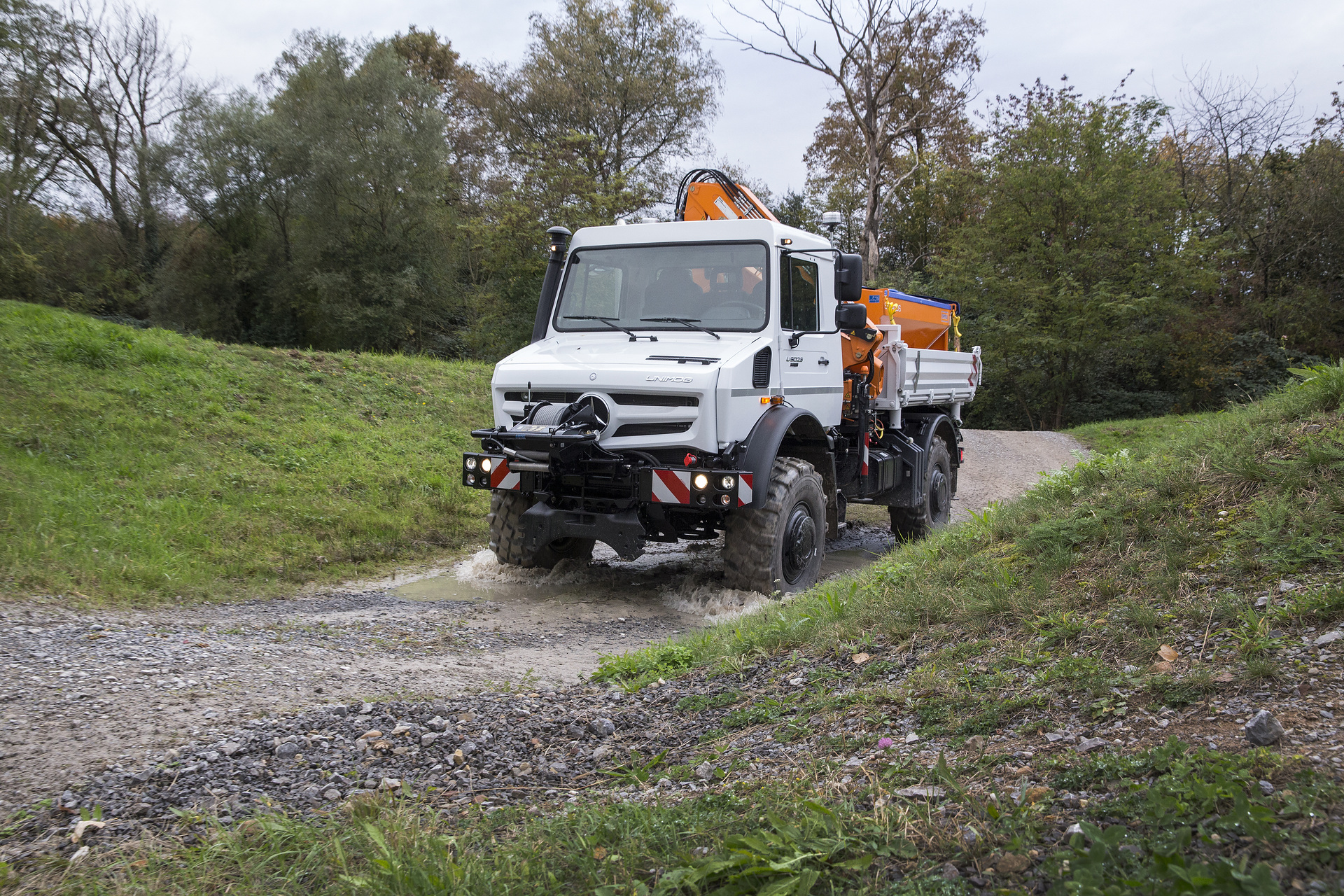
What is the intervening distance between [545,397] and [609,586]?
1796 mm

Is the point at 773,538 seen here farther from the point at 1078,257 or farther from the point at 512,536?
the point at 1078,257

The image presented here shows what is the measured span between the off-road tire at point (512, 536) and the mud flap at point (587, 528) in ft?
1.31

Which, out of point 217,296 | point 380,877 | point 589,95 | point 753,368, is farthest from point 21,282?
point 380,877

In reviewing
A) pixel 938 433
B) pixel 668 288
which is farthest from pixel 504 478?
pixel 938 433

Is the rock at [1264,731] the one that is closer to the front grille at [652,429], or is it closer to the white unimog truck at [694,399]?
the white unimog truck at [694,399]

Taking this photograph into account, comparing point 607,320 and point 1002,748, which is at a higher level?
point 607,320

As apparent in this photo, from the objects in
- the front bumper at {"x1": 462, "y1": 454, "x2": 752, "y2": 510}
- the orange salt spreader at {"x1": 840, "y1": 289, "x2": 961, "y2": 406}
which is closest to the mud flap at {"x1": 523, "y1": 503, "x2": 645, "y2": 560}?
the front bumper at {"x1": 462, "y1": 454, "x2": 752, "y2": 510}

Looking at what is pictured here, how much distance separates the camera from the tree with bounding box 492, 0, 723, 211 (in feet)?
94.3

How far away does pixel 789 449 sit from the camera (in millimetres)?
7777

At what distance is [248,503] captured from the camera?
28.8 feet

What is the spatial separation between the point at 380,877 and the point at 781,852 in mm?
1098

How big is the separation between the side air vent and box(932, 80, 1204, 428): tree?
1717 cm

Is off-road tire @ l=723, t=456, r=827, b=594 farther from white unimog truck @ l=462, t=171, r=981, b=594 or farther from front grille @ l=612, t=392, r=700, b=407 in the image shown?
front grille @ l=612, t=392, r=700, b=407

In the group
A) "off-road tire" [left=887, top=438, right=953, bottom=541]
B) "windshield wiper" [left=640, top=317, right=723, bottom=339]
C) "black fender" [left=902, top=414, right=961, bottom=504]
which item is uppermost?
"windshield wiper" [left=640, top=317, right=723, bottom=339]
